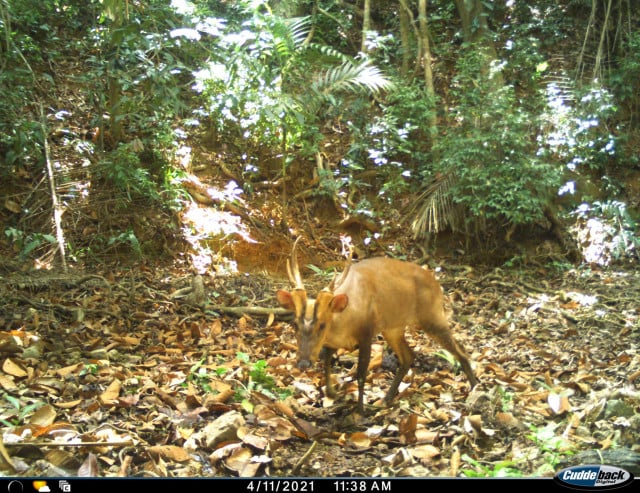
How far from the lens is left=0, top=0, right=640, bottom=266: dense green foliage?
12.6ft

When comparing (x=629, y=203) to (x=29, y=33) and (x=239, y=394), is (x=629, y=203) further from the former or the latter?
(x=29, y=33)

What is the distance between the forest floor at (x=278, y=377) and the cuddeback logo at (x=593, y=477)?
0.32 feet

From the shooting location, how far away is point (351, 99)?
4.50 metres

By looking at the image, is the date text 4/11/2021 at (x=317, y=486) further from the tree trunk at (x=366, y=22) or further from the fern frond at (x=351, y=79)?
the tree trunk at (x=366, y=22)

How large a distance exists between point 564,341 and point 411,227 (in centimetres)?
121

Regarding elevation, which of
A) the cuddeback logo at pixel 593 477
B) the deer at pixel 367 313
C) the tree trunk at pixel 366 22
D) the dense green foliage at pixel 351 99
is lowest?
the cuddeback logo at pixel 593 477

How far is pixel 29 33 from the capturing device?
459cm

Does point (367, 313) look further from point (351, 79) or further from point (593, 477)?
point (351, 79)

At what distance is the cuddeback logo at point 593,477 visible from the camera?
80.7 inches

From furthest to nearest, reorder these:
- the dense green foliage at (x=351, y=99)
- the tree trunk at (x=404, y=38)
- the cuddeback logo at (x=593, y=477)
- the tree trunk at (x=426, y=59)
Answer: the tree trunk at (x=404, y=38) < the tree trunk at (x=426, y=59) < the dense green foliage at (x=351, y=99) < the cuddeback logo at (x=593, y=477)

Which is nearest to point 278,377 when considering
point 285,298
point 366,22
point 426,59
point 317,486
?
point 285,298

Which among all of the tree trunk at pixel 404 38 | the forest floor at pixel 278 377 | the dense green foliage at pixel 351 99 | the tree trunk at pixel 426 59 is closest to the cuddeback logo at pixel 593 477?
the forest floor at pixel 278 377

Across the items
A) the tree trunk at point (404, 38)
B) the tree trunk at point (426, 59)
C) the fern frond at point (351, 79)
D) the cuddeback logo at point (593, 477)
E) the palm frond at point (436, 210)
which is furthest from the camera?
the tree trunk at point (404, 38)

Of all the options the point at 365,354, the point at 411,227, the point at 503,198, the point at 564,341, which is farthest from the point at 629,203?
the point at 365,354
